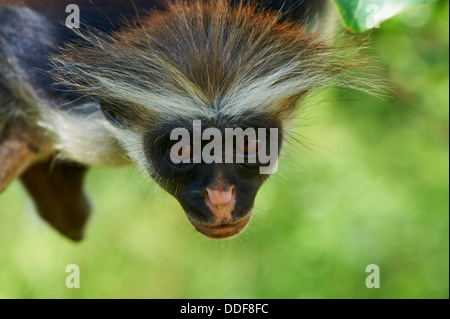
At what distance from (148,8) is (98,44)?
1.22 ft

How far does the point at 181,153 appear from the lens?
3.56 m

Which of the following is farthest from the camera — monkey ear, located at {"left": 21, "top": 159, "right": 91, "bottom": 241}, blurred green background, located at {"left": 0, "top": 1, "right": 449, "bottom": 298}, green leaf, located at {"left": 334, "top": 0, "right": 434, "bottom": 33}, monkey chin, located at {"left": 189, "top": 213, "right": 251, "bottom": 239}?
blurred green background, located at {"left": 0, "top": 1, "right": 449, "bottom": 298}

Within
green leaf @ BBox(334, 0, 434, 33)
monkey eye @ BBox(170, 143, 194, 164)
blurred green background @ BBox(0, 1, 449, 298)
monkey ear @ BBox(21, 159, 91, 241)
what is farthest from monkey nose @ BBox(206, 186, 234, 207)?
blurred green background @ BBox(0, 1, 449, 298)

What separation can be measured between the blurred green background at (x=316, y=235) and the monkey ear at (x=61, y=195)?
1090 mm

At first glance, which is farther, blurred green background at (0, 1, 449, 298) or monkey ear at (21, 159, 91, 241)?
blurred green background at (0, 1, 449, 298)

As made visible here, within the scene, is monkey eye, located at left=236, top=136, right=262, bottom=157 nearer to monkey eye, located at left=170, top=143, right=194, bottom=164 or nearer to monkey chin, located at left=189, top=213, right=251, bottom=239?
monkey eye, located at left=170, top=143, right=194, bottom=164

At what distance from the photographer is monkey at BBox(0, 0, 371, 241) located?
11.4ft

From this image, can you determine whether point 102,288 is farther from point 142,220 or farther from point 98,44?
point 98,44

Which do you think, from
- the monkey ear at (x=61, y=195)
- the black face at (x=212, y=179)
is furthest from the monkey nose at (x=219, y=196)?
the monkey ear at (x=61, y=195)

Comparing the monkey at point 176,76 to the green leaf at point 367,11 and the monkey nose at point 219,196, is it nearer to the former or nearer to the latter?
the monkey nose at point 219,196

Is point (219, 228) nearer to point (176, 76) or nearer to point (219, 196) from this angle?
point (219, 196)

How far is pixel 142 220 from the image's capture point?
398 inches

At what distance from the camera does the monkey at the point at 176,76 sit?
11.4 feet

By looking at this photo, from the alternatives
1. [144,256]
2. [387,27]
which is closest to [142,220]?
[144,256]
